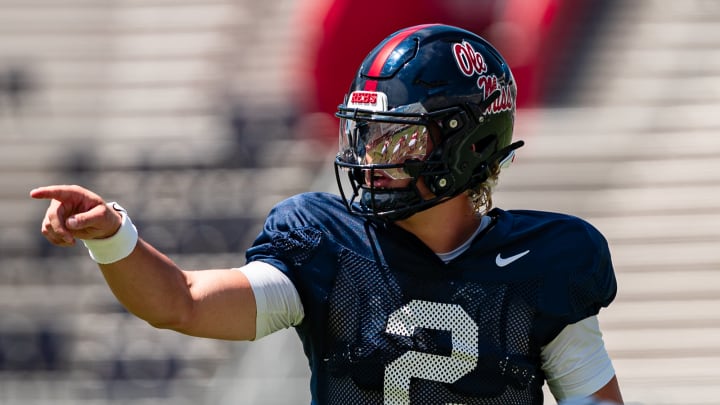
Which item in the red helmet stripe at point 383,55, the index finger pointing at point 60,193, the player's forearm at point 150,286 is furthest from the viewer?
the red helmet stripe at point 383,55

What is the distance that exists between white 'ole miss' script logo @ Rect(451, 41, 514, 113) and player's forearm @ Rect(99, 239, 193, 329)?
69 cm

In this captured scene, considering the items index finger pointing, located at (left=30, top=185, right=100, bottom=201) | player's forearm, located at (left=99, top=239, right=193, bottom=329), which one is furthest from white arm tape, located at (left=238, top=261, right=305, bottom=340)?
index finger pointing, located at (left=30, top=185, right=100, bottom=201)

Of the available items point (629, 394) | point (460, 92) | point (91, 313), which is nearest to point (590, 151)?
point (629, 394)

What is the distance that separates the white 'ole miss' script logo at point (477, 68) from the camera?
207cm

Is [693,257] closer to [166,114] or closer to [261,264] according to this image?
[166,114]

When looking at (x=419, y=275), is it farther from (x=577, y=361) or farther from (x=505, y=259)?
(x=577, y=361)

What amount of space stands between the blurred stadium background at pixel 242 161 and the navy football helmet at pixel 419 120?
3.09m

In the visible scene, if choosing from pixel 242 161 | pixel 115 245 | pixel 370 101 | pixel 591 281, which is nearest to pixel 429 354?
pixel 591 281

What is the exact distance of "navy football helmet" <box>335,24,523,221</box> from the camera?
199cm

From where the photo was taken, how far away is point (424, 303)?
197 centimetres

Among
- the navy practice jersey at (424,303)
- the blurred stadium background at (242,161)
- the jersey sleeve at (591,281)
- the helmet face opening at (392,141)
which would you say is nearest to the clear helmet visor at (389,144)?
the helmet face opening at (392,141)

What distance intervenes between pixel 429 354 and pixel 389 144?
0.40 meters

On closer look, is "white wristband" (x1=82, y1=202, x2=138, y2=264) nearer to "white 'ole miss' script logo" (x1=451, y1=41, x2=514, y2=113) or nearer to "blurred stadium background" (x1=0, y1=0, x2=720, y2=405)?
"white 'ole miss' script logo" (x1=451, y1=41, x2=514, y2=113)

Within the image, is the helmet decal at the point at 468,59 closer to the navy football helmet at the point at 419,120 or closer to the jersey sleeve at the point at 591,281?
the navy football helmet at the point at 419,120
